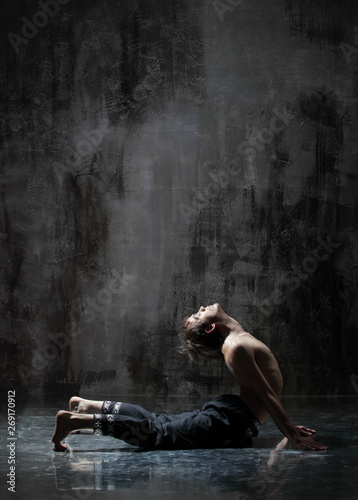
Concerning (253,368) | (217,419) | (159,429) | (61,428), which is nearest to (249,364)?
(253,368)

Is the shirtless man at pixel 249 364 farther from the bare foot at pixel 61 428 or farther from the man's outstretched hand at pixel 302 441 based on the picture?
the bare foot at pixel 61 428

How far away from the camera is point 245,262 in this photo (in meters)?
5.16

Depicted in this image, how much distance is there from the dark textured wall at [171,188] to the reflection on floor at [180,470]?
1.38 metres

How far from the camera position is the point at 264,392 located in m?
3.19

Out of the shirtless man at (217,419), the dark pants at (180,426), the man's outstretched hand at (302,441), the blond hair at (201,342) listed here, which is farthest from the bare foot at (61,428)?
the man's outstretched hand at (302,441)

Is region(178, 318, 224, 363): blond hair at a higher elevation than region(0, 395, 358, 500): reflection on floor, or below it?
higher

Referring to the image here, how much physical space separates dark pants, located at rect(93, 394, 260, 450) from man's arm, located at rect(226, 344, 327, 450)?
0.49ft

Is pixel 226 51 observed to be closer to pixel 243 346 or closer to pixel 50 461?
pixel 243 346

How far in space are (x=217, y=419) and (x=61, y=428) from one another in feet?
2.67

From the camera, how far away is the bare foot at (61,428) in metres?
3.18

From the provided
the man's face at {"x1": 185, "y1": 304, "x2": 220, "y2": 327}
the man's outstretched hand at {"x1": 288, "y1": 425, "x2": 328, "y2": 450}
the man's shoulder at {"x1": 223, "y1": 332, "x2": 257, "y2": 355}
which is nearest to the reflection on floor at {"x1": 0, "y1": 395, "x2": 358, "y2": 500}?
the man's outstretched hand at {"x1": 288, "y1": 425, "x2": 328, "y2": 450}

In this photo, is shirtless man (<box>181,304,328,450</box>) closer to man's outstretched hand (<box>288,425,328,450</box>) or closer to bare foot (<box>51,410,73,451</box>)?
man's outstretched hand (<box>288,425,328,450</box>)

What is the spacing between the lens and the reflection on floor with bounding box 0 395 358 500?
2.46 metres

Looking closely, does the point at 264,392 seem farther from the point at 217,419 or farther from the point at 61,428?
the point at 61,428
